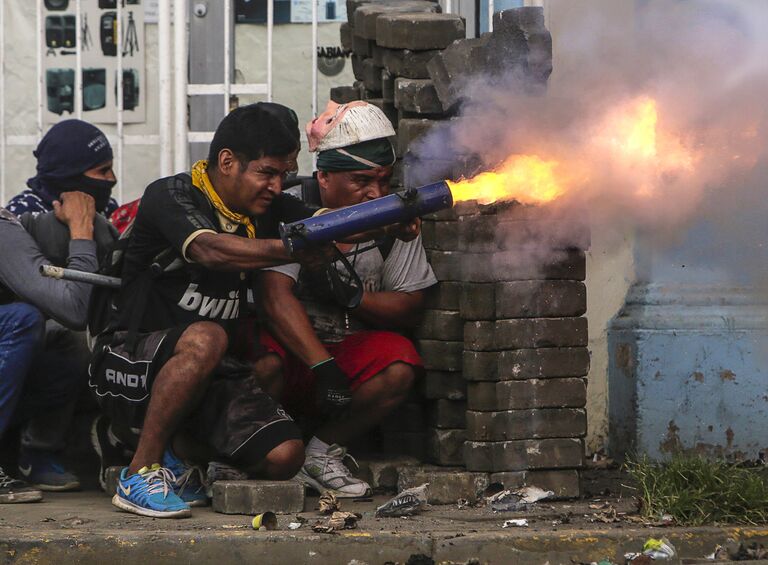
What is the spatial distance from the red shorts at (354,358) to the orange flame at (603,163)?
721 millimetres

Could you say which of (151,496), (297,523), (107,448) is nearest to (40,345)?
(107,448)

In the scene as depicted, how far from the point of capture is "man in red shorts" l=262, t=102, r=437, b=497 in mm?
5527

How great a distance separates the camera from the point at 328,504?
5133 millimetres

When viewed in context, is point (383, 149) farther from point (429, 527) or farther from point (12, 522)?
point (12, 522)

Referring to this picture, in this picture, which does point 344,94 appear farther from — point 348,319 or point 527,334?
point 527,334

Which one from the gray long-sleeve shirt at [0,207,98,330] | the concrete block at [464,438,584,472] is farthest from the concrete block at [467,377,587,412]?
the gray long-sleeve shirt at [0,207,98,330]

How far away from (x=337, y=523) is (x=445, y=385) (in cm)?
101

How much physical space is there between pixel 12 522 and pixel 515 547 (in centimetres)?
185

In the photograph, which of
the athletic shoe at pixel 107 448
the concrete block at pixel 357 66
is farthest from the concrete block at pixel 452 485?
the concrete block at pixel 357 66

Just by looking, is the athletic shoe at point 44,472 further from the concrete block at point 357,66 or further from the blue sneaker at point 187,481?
the concrete block at point 357,66

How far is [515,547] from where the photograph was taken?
478cm

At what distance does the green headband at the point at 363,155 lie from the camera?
563cm

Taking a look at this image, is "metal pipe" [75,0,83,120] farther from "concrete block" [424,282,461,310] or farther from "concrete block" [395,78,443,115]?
"concrete block" [424,282,461,310]

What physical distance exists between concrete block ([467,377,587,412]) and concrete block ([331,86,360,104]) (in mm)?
1765
